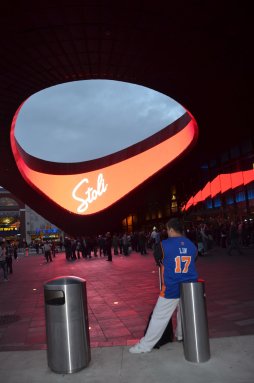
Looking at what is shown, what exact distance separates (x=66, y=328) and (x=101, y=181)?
2574 cm

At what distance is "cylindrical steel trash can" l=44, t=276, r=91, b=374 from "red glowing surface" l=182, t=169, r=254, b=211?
62.3 ft

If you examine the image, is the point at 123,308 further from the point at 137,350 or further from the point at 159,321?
the point at 159,321

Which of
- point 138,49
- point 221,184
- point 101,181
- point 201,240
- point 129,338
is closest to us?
point 129,338

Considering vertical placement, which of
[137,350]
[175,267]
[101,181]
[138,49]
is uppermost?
[138,49]

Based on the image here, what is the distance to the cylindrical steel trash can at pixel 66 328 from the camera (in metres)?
3.60

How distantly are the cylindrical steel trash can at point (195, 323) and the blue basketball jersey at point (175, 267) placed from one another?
6.4 inches

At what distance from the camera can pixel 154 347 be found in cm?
409

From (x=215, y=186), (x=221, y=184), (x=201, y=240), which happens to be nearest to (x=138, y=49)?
(x=201, y=240)

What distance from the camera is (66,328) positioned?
362 centimetres

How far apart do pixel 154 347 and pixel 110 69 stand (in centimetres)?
1293

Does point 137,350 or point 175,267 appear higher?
point 175,267

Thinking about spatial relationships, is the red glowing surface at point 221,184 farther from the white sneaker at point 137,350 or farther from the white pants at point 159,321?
the white sneaker at point 137,350

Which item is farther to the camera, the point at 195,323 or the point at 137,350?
the point at 137,350

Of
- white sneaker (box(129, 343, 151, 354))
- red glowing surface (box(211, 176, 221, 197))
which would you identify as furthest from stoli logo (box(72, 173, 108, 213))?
white sneaker (box(129, 343, 151, 354))
